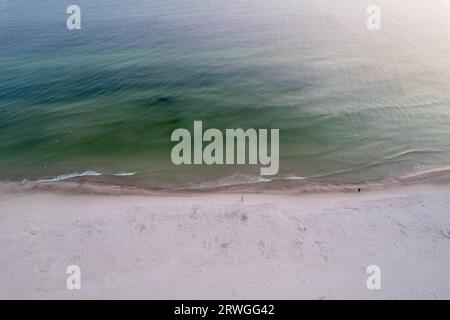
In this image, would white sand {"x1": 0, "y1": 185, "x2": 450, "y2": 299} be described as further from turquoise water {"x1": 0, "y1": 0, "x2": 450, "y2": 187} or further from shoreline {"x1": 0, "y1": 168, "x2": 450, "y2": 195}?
turquoise water {"x1": 0, "y1": 0, "x2": 450, "y2": 187}

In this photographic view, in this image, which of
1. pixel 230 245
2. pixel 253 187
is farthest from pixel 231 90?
pixel 230 245

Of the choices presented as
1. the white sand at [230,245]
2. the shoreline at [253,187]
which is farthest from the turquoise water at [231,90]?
Result: the white sand at [230,245]

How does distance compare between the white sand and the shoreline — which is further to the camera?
the shoreline

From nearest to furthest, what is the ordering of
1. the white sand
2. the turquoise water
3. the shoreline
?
the white sand
the shoreline
the turquoise water

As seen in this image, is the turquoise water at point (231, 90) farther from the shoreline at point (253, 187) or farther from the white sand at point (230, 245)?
the white sand at point (230, 245)

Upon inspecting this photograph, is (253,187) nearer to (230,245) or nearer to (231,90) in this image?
(230,245)

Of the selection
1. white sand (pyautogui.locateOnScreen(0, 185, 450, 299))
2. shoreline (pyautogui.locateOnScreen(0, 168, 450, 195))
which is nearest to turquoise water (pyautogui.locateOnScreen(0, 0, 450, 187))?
shoreline (pyautogui.locateOnScreen(0, 168, 450, 195))

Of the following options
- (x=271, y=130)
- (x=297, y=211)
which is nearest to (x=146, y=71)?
(x=271, y=130)

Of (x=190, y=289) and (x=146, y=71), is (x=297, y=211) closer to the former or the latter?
(x=190, y=289)
